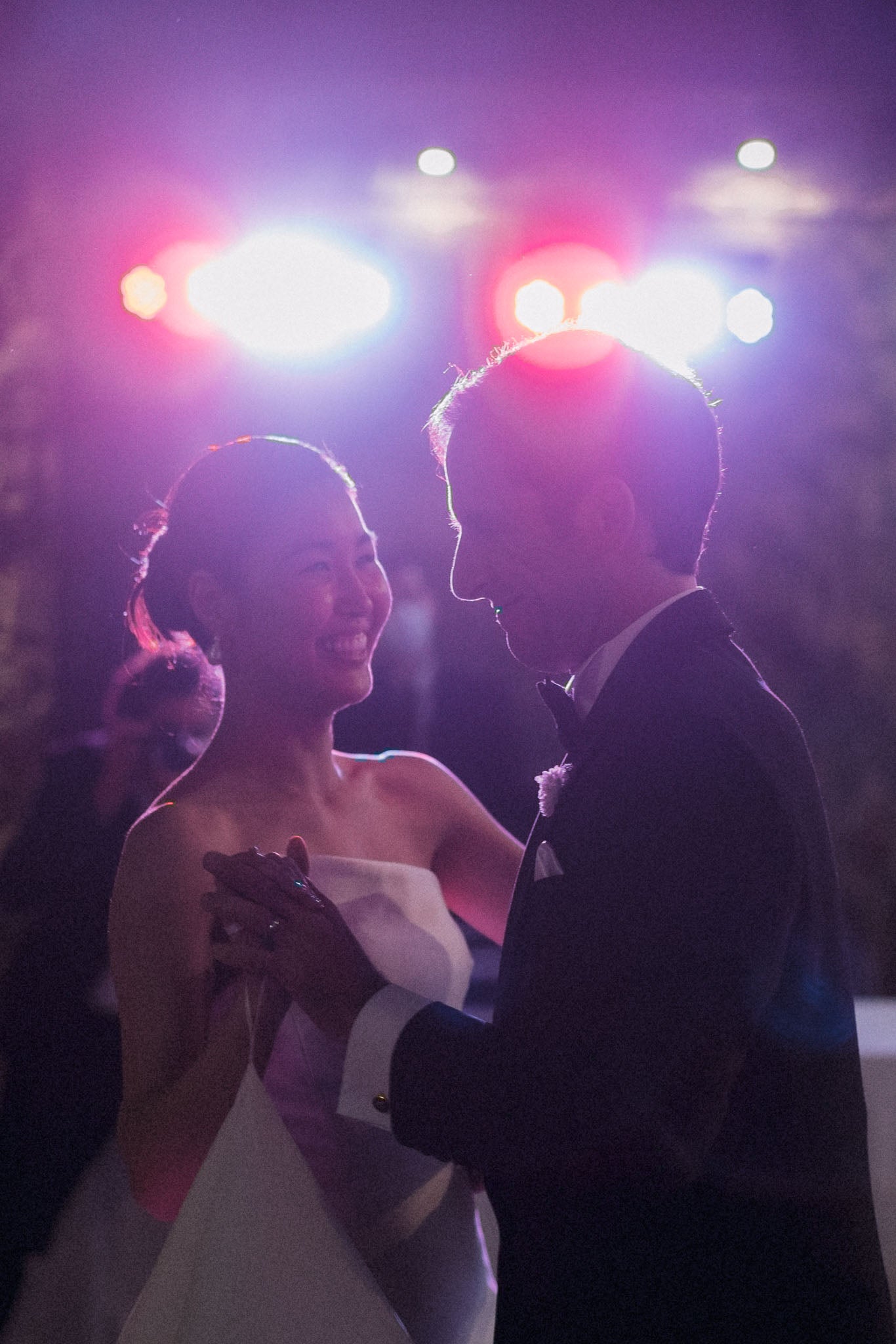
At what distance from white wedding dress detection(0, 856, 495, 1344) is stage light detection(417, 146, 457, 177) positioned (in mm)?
2621

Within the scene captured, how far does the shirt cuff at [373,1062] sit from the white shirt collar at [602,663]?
42 centimetres

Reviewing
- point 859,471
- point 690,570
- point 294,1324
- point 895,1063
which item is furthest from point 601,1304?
point 859,471

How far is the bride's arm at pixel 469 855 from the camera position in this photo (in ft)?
6.64

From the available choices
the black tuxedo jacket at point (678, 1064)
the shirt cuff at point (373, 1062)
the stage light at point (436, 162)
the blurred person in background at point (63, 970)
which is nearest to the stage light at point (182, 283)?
the stage light at point (436, 162)

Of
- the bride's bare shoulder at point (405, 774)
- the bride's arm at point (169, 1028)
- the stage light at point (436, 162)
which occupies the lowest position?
the bride's arm at point (169, 1028)

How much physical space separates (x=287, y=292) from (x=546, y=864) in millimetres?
3029

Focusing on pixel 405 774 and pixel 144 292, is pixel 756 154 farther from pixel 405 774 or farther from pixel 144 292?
pixel 405 774

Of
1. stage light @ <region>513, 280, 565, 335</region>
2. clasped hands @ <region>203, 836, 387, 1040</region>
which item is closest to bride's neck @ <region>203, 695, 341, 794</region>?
clasped hands @ <region>203, 836, 387, 1040</region>

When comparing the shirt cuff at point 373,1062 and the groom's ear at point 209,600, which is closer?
the shirt cuff at point 373,1062

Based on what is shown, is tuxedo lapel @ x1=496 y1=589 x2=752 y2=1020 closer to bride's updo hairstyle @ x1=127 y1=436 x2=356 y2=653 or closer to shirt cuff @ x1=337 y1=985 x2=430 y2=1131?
shirt cuff @ x1=337 y1=985 x2=430 y2=1131

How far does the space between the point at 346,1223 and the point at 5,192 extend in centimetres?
344

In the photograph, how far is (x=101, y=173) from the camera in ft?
11.9

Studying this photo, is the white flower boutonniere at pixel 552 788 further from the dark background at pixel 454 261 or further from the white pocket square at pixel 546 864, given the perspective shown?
the dark background at pixel 454 261

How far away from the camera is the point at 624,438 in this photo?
1.34 metres
